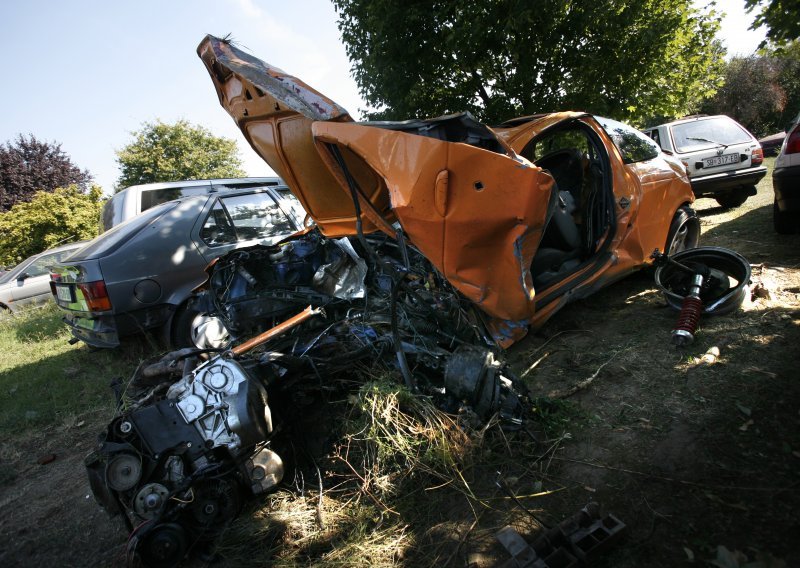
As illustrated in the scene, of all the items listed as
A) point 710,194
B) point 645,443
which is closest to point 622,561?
point 645,443

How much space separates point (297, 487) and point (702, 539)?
182 centimetres

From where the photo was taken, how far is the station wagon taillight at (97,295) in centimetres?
413

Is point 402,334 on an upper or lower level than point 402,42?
lower

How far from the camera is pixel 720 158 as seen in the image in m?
6.88

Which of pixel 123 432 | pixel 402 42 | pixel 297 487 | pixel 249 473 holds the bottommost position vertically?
pixel 297 487

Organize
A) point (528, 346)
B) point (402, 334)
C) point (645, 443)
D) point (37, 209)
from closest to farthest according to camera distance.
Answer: point (645, 443)
point (402, 334)
point (528, 346)
point (37, 209)

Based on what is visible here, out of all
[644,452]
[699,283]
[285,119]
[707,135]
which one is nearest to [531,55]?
[707,135]

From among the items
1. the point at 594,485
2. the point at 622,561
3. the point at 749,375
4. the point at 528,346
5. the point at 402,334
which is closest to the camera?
the point at 622,561

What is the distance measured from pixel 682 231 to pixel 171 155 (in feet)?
77.1

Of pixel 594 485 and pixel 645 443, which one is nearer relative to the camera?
pixel 594 485

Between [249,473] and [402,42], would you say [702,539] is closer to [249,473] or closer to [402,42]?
[249,473]

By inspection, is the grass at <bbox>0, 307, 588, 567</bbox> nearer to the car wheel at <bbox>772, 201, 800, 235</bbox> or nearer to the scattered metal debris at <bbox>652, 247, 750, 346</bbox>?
the scattered metal debris at <bbox>652, 247, 750, 346</bbox>

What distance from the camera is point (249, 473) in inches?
86.7

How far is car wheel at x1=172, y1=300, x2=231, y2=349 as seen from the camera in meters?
4.14
